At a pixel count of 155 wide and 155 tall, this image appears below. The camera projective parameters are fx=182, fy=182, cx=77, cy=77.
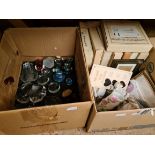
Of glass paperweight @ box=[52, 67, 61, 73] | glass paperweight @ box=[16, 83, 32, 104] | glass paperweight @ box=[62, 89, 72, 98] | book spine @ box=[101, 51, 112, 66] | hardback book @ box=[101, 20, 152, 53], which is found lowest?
glass paperweight @ box=[16, 83, 32, 104]

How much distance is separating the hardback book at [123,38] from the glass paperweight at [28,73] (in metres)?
0.50

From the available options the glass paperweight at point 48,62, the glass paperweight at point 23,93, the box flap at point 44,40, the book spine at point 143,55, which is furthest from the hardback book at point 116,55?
the glass paperweight at point 23,93

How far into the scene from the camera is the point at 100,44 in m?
0.95

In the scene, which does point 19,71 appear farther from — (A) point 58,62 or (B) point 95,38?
(B) point 95,38

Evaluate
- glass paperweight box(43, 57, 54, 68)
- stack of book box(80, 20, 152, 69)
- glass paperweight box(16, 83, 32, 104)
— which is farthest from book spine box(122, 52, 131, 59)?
glass paperweight box(16, 83, 32, 104)

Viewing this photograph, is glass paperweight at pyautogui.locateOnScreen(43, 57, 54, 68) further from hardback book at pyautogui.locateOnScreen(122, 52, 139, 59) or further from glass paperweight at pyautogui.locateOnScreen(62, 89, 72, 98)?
hardback book at pyautogui.locateOnScreen(122, 52, 139, 59)

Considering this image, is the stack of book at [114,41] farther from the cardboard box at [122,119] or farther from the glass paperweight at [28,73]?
the glass paperweight at [28,73]

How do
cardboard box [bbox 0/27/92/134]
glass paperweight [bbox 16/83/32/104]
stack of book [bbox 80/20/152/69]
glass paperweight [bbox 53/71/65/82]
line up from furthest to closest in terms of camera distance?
glass paperweight [bbox 53/71/65/82] → glass paperweight [bbox 16/83/32/104] → stack of book [bbox 80/20/152/69] → cardboard box [bbox 0/27/92/134]

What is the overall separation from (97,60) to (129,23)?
0.91 feet

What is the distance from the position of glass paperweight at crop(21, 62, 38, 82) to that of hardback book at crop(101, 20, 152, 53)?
496 mm

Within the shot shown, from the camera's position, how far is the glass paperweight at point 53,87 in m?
1.07

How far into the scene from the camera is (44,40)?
1105 mm

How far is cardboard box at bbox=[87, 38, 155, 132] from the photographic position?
837 mm
